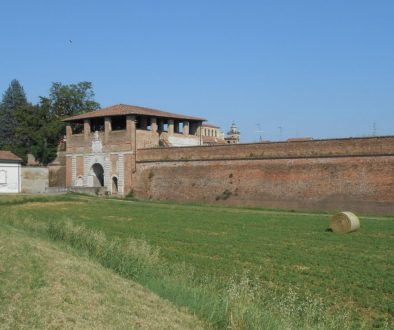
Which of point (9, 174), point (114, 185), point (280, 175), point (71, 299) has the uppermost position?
point (9, 174)

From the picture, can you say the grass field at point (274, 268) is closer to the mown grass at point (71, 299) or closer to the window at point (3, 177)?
the mown grass at point (71, 299)

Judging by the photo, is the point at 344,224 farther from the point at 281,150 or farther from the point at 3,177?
the point at 3,177

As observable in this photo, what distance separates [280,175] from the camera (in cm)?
3291

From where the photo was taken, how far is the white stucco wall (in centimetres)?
4744

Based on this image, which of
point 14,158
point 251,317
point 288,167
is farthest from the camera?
point 14,158

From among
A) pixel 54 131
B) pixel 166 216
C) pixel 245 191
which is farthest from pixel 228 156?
pixel 54 131

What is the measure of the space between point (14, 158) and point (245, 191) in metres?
24.3

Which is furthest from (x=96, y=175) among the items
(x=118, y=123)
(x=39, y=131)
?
(x=39, y=131)

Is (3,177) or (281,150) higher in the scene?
(281,150)

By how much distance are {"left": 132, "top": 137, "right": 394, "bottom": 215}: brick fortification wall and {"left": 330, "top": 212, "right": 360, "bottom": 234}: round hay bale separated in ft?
33.5

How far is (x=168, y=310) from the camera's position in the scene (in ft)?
22.4

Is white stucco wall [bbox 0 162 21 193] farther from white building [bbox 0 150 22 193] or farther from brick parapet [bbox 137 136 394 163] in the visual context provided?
brick parapet [bbox 137 136 394 163]

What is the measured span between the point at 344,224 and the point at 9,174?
121ft

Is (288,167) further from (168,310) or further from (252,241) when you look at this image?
(168,310)
